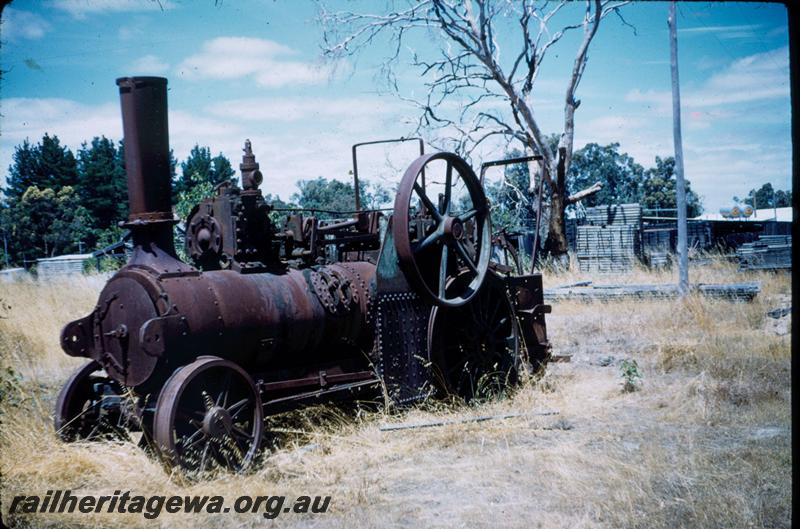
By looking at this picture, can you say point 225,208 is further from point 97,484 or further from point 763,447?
point 763,447

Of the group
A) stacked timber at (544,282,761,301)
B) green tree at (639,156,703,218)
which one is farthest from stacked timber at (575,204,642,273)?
green tree at (639,156,703,218)

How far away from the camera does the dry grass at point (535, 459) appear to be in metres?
3.98

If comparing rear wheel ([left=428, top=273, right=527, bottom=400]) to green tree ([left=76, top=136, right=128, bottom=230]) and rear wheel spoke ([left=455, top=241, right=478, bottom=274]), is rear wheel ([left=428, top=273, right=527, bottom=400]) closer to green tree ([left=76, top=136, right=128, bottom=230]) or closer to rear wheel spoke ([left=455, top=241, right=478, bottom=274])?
rear wheel spoke ([left=455, top=241, right=478, bottom=274])

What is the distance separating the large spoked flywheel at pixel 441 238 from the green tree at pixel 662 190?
1887 inches

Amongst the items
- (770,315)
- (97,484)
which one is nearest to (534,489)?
(97,484)

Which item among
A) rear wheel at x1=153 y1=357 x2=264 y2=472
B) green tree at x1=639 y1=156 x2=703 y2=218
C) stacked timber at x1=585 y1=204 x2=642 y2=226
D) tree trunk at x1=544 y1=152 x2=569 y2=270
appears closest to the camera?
rear wheel at x1=153 y1=357 x2=264 y2=472

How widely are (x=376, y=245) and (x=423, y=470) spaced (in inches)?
113

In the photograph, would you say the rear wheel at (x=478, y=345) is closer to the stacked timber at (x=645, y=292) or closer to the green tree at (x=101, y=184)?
the stacked timber at (x=645, y=292)

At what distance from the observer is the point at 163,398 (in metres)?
4.59

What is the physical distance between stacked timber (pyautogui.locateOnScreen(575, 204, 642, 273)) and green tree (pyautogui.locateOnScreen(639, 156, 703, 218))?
104 feet

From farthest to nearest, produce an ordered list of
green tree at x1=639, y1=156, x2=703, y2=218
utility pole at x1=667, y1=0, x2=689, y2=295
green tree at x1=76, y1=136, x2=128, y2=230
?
1. green tree at x1=639, y1=156, x2=703, y2=218
2. green tree at x1=76, y1=136, x2=128, y2=230
3. utility pole at x1=667, y1=0, x2=689, y2=295

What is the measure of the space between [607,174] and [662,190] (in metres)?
4.50

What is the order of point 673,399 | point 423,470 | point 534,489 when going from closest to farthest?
point 534,489 < point 423,470 < point 673,399

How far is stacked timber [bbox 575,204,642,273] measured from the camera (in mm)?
20816
